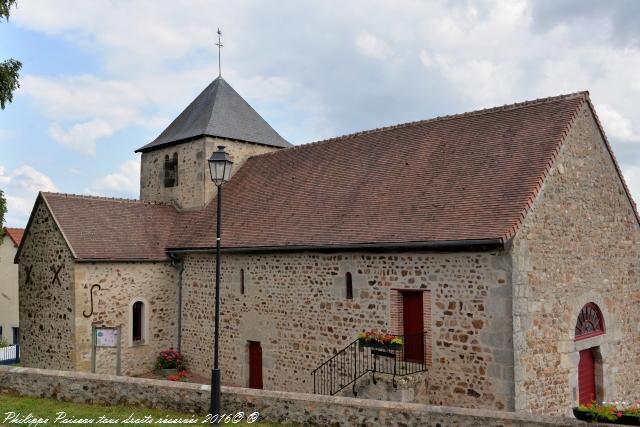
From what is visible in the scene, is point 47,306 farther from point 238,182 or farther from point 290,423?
point 290,423

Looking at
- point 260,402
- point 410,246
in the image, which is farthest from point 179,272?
point 260,402

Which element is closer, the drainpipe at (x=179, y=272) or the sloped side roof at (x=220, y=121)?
the drainpipe at (x=179, y=272)

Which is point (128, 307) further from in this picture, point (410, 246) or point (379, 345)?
point (410, 246)

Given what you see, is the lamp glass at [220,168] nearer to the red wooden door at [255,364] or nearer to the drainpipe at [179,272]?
the red wooden door at [255,364]

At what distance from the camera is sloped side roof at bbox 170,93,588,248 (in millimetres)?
11211

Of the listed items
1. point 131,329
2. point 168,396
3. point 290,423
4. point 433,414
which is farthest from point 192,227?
point 433,414

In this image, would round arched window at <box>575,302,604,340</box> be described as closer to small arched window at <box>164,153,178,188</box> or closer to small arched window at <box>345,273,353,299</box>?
small arched window at <box>345,273,353,299</box>

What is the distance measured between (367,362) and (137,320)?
7654 mm

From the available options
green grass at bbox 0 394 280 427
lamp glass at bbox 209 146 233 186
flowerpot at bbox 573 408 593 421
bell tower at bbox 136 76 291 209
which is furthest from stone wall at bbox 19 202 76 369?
flowerpot at bbox 573 408 593 421

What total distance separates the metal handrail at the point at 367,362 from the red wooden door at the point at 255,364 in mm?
2153

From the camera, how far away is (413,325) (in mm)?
11641

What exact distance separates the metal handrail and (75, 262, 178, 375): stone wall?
585cm

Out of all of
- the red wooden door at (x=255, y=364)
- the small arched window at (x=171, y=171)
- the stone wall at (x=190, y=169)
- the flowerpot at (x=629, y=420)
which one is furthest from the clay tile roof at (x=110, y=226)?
the flowerpot at (x=629, y=420)

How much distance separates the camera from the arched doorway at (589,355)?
12.0m
